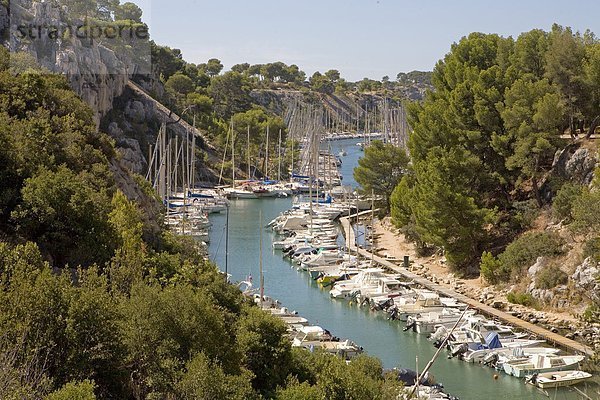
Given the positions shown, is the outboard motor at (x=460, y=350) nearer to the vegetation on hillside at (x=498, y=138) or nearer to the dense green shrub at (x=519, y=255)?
the dense green shrub at (x=519, y=255)

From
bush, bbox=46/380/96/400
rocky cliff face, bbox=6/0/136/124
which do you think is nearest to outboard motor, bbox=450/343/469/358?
bush, bbox=46/380/96/400

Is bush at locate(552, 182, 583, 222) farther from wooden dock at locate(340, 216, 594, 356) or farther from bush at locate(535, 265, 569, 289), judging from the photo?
wooden dock at locate(340, 216, 594, 356)

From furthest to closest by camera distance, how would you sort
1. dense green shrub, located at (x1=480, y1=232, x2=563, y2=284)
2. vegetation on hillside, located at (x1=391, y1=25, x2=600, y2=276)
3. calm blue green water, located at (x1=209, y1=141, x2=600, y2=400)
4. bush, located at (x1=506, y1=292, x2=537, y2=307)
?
vegetation on hillside, located at (x1=391, y1=25, x2=600, y2=276) → dense green shrub, located at (x1=480, y1=232, x2=563, y2=284) → bush, located at (x1=506, y1=292, x2=537, y2=307) → calm blue green water, located at (x1=209, y1=141, x2=600, y2=400)

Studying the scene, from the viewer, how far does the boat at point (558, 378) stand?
68.1 ft

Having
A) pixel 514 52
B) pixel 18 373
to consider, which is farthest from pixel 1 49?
pixel 514 52

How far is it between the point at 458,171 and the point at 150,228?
1596 centimetres

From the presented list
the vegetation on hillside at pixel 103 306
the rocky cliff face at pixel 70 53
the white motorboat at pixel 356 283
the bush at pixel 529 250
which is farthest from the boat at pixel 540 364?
the rocky cliff face at pixel 70 53

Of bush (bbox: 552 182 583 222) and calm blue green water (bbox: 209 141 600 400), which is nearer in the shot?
calm blue green water (bbox: 209 141 600 400)

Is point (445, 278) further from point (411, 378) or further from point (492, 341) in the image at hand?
point (411, 378)

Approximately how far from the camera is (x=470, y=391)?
21.0 meters

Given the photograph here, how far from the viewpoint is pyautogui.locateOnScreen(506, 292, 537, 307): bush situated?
2733 cm

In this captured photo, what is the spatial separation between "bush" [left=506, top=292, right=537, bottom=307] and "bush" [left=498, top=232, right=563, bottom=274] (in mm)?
1436

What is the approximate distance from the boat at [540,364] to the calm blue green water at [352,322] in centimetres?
29

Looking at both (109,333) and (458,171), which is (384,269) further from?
(109,333)
